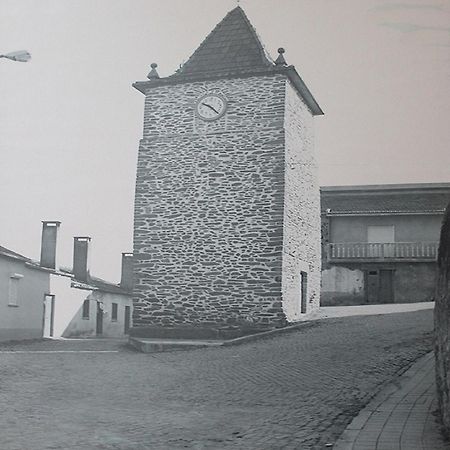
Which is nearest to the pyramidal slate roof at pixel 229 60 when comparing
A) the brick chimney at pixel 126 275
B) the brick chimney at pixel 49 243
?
the brick chimney at pixel 49 243

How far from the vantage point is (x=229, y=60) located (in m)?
20.6

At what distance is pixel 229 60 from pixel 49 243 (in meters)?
12.4

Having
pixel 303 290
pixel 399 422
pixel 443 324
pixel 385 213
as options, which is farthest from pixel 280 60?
pixel 443 324

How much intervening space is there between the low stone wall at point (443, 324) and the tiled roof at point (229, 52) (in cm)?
1448

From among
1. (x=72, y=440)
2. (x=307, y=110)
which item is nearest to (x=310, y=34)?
(x=72, y=440)

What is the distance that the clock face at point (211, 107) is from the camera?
66.2 feet

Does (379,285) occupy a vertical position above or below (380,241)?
below

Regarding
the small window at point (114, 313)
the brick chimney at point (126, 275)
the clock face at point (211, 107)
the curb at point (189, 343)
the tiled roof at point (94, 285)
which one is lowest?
the curb at point (189, 343)

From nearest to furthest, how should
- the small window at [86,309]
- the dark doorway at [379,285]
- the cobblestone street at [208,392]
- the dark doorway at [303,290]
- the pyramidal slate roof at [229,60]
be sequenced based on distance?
the cobblestone street at [208,392] < the pyramidal slate roof at [229,60] < the dark doorway at [303,290] < the dark doorway at [379,285] < the small window at [86,309]

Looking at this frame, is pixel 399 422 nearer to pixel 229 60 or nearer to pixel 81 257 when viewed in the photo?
Answer: pixel 229 60

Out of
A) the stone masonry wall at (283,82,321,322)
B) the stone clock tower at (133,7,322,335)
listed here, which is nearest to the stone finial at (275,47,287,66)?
the stone clock tower at (133,7,322,335)

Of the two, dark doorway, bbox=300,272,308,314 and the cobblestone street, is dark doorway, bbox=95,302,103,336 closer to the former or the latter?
dark doorway, bbox=300,272,308,314

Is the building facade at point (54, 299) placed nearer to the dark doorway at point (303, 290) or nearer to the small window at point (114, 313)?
the small window at point (114, 313)

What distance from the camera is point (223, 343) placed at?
1630cm
